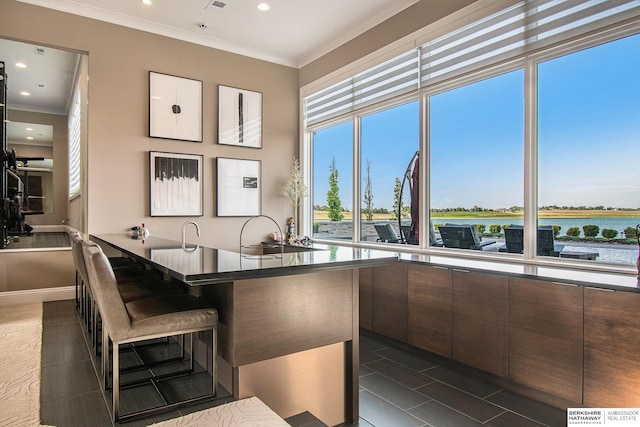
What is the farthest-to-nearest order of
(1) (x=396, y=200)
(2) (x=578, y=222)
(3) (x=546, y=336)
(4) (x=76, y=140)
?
(4) (x=76, y=140)
(1) (x=396, y=200)
(2) (x=578, y=222)
(3) (x=546, y=336)

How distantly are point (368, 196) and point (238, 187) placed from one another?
1.82m

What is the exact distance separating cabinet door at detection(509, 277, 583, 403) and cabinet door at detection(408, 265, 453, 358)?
51 cm

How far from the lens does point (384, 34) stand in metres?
4.36

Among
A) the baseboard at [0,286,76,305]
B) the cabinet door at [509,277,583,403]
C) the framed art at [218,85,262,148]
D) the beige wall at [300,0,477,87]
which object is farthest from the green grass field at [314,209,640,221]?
the baseboard at [0,286,76,305]

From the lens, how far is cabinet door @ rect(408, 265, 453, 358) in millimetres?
3029

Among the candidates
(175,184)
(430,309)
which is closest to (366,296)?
(430,309)

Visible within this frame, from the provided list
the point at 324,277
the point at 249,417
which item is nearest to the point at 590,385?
the point at 324,277

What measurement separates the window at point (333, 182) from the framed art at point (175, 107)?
1708 mm

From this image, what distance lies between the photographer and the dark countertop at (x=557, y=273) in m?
2.20

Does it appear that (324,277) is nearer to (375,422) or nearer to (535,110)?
(375,422)

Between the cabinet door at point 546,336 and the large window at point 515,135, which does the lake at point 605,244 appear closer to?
the large window at point 515,135

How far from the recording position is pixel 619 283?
2180 mm

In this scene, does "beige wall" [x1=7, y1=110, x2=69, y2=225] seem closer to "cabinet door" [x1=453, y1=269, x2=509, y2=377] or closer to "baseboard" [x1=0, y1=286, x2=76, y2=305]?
"baseboard" [x1=0, y1=286, x2=76, y2=305]

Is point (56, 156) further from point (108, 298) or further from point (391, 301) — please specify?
point (391, 301)
